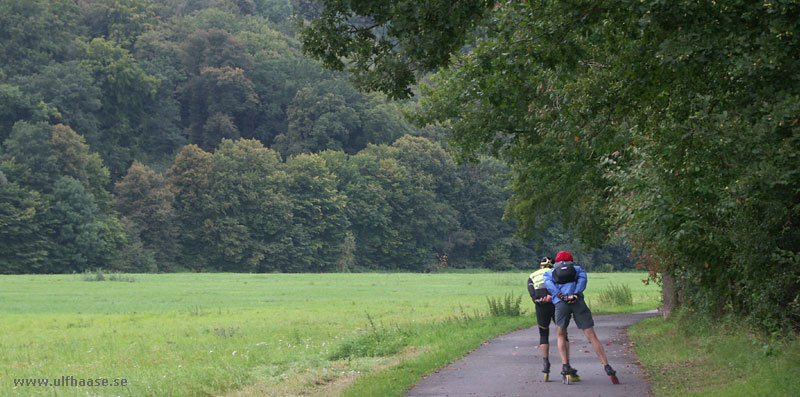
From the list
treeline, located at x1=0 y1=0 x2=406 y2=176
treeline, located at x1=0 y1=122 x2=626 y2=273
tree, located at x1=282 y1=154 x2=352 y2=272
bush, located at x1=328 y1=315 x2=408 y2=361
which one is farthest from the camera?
tree, located at x1=282 y1=154 x2=352 y2=272

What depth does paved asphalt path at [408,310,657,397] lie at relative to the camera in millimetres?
11680

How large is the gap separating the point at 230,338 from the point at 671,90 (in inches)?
671

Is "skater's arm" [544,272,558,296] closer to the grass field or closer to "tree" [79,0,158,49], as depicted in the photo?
the grass field

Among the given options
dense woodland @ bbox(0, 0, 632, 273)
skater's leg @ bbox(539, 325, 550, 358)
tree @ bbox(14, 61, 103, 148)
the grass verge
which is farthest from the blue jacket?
tree @ bbox(14, 61, 103, 148)

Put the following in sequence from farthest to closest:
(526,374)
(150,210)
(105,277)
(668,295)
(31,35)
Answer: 1. (31,35)
2. (150,210)
3. (105,277)
4. (668,295)
5. (526,374)

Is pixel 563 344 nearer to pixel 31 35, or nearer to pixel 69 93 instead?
pixel 69 93

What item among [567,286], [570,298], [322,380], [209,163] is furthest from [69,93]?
[570,298]

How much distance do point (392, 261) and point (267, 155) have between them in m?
20.0

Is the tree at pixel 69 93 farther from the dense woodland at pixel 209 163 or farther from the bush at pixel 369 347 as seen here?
the bush at pixel 369 347

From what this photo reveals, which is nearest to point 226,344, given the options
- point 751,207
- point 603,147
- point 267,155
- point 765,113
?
point 603,147

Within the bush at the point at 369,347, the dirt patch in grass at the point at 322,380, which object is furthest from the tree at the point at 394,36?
the bush at the point at 369,347

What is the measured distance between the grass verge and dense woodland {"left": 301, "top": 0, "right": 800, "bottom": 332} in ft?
1.71

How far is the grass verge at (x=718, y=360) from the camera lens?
36.3ft

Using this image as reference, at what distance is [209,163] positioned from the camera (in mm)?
86000
